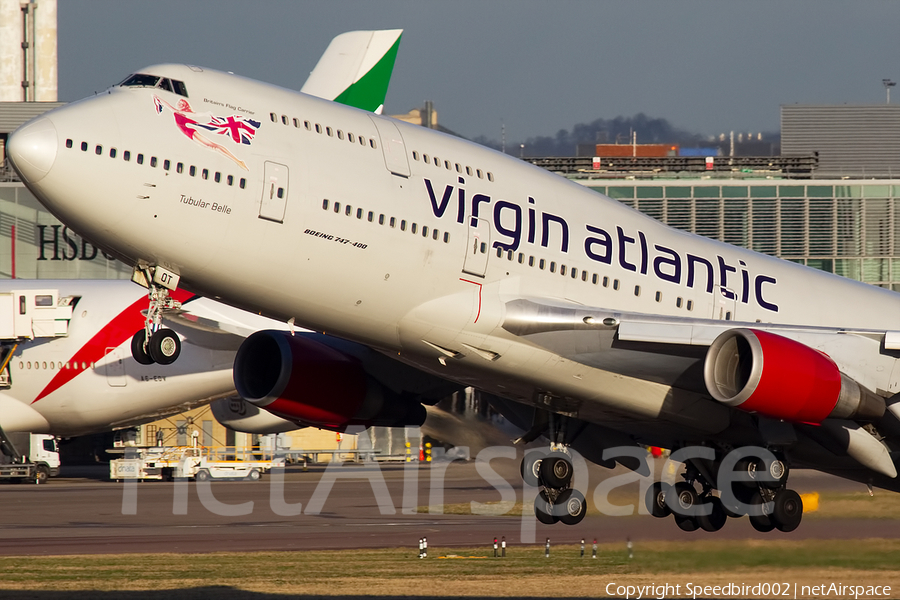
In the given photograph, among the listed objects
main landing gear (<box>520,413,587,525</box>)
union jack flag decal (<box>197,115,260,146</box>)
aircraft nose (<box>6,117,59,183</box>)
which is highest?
union jack flag decal (<box>197,115,260,146</box>)

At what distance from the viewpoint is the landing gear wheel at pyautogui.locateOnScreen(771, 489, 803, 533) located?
78.8ft

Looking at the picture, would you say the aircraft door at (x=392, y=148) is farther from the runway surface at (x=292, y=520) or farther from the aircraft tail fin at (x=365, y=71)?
the aircraft tail fin at (x=365, y=71)

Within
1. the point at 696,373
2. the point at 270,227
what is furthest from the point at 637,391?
the point at 270,227

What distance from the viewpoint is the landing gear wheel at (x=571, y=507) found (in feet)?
79.9

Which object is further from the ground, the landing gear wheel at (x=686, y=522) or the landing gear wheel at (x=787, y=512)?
the landing gear wheel at (x=787, y=512)

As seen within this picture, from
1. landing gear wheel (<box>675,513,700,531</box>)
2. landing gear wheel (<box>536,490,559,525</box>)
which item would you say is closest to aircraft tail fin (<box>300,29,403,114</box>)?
landing gear wheel (<box>675,513,700,531</box>)

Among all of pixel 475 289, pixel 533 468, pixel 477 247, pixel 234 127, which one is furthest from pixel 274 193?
pixel 533 468

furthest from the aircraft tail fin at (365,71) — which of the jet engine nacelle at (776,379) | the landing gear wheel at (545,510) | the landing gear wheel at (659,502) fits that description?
the jet engine nacelle at (776,379)

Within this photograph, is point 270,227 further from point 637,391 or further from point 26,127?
point 637,391

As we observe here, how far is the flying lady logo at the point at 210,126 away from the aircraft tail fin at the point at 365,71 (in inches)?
1235

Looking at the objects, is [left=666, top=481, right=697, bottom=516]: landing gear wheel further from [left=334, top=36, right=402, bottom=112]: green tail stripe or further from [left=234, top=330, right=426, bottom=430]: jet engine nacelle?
[left=334, top=36, right=402, bottom=112]: green tail stripe

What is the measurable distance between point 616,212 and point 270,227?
7.99 meters

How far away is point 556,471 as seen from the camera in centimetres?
2477

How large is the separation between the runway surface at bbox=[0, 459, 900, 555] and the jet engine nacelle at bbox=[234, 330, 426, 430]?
256 inches
